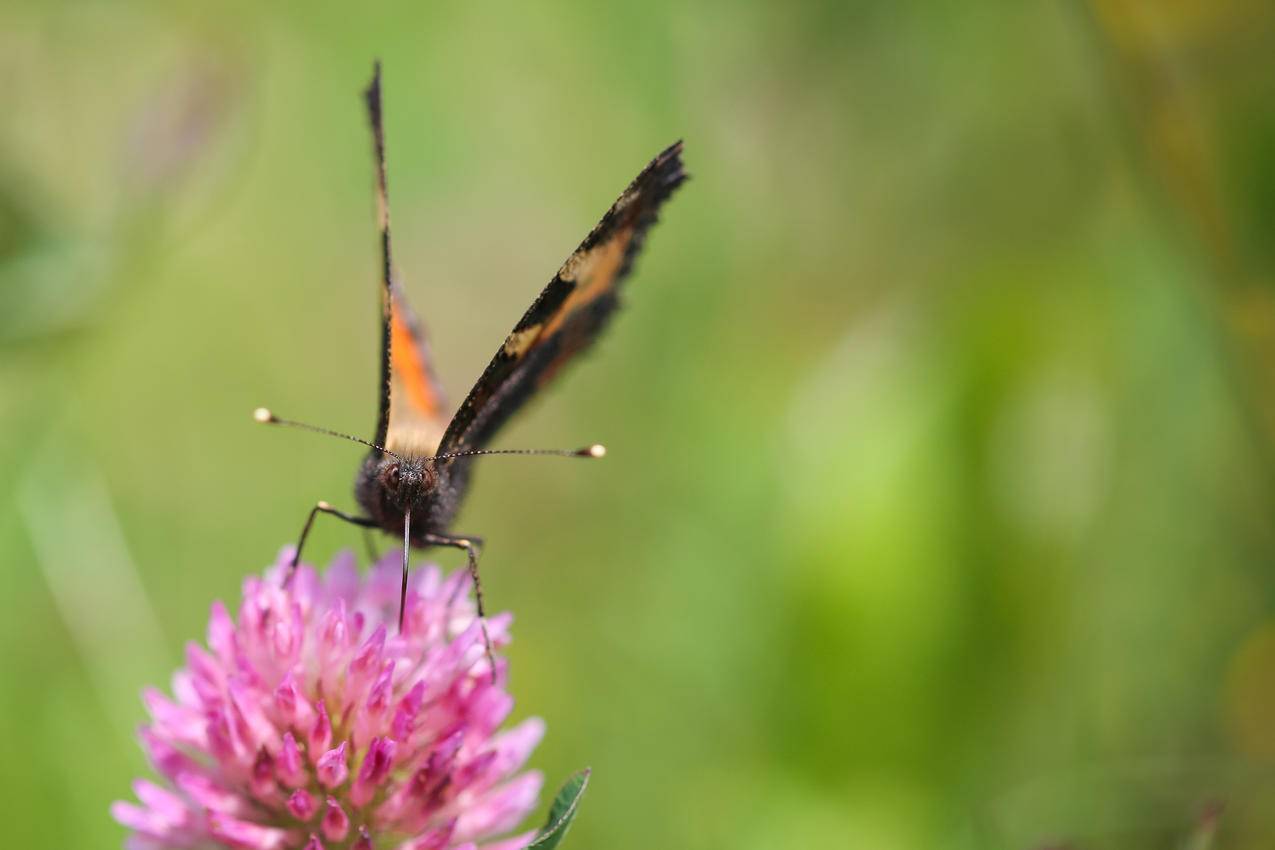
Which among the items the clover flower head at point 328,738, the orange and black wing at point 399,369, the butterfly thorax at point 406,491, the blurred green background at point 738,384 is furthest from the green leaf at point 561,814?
the blurred green background at point 738,384

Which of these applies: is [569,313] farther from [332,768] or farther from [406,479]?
[332,768]

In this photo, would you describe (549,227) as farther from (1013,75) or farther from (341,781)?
(341,781)

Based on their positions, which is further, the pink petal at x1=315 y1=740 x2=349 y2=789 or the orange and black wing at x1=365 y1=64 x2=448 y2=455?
the orange and black wing at x1=365 y1=64 x2=448 y2=455

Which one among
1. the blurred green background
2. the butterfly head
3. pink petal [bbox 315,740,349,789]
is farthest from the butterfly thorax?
the blurred green background

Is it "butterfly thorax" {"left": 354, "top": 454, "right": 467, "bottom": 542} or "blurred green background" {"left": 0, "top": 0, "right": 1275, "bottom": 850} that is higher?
"blurred green background" {"left": 0, "top": 0, "right": 1275, "bottom": 850}

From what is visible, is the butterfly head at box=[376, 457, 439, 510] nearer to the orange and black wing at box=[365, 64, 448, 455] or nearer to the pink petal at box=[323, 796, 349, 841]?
the orange and black wing at box=[365, 64, 448, 455]

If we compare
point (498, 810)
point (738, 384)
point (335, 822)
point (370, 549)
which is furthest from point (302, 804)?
point (738, 384)

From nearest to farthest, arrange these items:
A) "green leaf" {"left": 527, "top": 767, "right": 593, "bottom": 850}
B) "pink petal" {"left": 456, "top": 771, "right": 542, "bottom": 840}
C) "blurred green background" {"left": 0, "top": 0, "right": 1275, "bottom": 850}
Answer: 1. "green leaf" {"left": 527, "top": 767, "right": 593, "bottom": 850}
2. "pink petal" {"left": 456, "top": 771, "right": 542, "bottom": 840}
3. "blurred green background" {"left": 0, "top": 0, "right": 1275, "bottom": 850}
